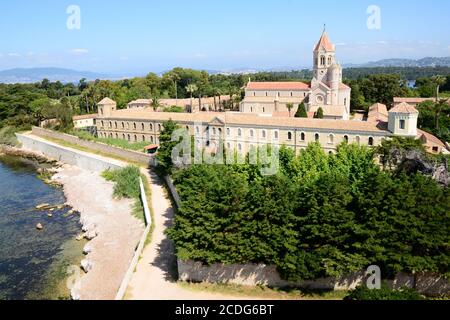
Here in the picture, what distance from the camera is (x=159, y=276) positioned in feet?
75.0

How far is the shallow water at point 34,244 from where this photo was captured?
25062 mm

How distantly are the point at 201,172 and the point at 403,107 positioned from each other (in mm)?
19580

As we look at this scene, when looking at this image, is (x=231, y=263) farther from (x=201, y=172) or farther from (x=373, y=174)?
(x=373, y=174)

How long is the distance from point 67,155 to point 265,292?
40.9 meters

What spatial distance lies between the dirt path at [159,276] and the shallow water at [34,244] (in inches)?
190

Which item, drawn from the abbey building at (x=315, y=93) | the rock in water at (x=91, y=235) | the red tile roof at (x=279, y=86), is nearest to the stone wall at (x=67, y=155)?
the rock in water at (x=91, y=235)

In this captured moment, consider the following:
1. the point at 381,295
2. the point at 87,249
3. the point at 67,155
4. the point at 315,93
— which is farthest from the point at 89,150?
the point at 381,295

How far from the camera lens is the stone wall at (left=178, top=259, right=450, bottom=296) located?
20.7 meters

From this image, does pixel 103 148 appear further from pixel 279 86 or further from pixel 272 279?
pixel 272 279

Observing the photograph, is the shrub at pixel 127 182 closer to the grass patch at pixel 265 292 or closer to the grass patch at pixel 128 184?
the grass patch at pixel 128 184

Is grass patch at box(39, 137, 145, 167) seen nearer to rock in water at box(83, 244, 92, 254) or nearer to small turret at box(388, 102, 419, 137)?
rock in water at box(83, 244, 92, 254)

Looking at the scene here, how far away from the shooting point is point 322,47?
58625 millimetres

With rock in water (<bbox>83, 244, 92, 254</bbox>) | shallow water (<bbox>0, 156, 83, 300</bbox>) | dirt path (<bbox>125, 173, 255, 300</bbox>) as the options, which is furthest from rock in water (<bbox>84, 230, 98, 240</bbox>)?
dirt path (<bbox>125, 173, 255, 300</bbox>)

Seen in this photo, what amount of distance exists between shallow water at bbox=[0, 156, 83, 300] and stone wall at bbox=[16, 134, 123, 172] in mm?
5491
